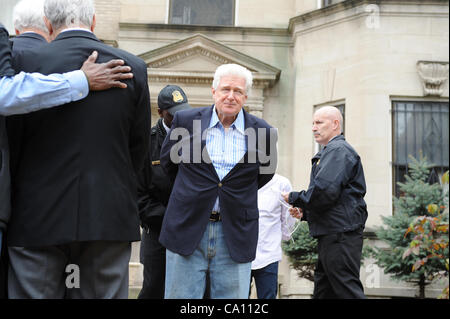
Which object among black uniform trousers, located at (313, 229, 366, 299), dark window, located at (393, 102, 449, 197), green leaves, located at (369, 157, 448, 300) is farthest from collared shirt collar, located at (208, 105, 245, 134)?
dark window, located at (393, 102, 449, 197)

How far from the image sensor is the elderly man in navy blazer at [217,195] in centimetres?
383

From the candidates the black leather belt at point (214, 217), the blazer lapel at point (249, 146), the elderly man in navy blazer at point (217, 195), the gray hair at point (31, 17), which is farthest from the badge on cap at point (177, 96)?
the gray hair at point (31, 17)

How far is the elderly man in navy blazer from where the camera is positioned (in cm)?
383

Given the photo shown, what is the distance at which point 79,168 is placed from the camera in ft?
10.2

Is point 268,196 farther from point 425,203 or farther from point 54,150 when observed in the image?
point 425,203

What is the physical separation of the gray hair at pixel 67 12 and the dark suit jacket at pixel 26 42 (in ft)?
0.51

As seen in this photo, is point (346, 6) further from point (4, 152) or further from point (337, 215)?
point (4, 152)

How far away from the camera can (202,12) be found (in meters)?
14.2

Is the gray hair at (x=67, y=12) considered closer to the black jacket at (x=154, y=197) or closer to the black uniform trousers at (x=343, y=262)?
the black jacket at (x=154, y=197)

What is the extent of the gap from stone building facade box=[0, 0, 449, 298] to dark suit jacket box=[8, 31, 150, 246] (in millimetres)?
8606

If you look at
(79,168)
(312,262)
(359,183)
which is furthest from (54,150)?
(312,262)

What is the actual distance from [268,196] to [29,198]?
3571mm

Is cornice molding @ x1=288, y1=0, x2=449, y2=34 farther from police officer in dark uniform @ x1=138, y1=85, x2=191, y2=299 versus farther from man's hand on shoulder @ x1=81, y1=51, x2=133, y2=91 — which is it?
man's hand on shoulder @ x1=81, y1=51, x2=133, y2=91
